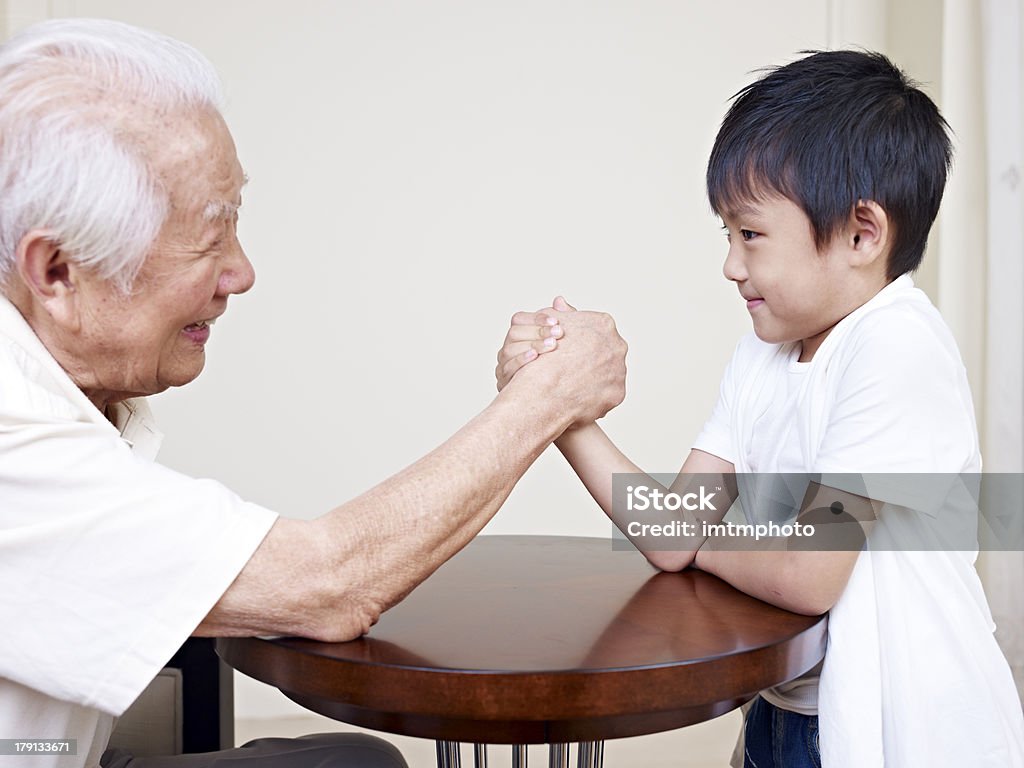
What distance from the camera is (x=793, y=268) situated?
1.37 metres

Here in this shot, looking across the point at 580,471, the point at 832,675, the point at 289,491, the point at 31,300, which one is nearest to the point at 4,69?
the point at 31,300

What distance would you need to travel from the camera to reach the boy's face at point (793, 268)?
136 centimetres

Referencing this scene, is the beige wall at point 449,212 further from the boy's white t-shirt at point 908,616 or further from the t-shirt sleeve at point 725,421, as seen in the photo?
the boy's white t-shirt at point 908,616

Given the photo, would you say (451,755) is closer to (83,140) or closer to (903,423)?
(903,423)

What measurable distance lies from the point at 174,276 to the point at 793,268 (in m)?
0.79

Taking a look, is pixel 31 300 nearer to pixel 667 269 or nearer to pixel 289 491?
pixel 289 491

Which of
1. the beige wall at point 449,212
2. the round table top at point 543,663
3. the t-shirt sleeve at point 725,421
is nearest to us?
the round table top at point 543,663

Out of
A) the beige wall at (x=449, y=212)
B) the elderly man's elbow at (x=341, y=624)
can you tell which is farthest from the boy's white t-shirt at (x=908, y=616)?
the beige wall at (x=449, y=212)

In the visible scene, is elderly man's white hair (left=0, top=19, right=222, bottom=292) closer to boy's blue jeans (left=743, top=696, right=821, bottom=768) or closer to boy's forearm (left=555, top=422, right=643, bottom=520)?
boy's forearm (left=555, top=422, right=643, bottom=520)

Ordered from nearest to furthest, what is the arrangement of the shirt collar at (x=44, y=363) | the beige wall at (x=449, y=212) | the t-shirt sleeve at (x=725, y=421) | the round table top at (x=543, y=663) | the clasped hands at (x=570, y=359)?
1. the round table top at (x=543, y=663)
2. the shirt collar at (x=44, y=363)
3. the clasped hands at (x=570, y=359)
4. the t-shirt sleeve at (x=725, y=421)
5. the beige wall at (x=449, y=212)

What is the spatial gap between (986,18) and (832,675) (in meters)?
2.58

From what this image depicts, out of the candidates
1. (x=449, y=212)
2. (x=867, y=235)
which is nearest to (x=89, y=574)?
(x=867, y=235)

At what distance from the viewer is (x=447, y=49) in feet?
11.7

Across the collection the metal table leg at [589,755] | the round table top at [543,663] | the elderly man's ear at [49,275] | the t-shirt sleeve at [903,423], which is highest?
the elderly man's ear at [49,275]
